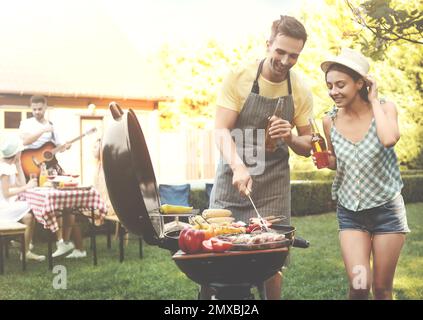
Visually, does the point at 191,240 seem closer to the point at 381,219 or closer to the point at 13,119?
the point at 381,219

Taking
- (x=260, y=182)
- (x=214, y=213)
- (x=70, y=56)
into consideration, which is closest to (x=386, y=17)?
(x=260, y=182)

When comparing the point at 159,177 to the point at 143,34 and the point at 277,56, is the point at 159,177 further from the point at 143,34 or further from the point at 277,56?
the point at 277,56

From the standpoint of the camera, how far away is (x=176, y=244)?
1878mm

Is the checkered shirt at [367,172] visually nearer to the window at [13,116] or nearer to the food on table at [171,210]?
the food on table at [171,210]

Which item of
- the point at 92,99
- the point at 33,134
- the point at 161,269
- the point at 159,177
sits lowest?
the point at 161,269

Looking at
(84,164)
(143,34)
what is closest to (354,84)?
(143,34)

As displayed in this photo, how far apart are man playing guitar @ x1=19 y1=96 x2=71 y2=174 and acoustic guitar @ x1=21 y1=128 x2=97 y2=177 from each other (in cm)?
2

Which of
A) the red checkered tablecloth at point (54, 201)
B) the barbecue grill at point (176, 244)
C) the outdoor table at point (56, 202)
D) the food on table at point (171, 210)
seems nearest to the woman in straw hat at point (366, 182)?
the barbecue grill at point (176, 244)

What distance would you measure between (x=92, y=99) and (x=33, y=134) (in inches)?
62.3

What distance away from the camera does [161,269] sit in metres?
4.62

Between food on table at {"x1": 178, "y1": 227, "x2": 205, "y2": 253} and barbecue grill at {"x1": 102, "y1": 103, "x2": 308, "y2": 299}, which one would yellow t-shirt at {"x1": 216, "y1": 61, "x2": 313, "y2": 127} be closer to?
barbecue grill at {"x1": 102, "y1": 103, "x2": 308, "y2": 299}

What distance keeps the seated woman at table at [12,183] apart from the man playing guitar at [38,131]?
0.22 metres

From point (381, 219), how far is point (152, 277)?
8.43ft

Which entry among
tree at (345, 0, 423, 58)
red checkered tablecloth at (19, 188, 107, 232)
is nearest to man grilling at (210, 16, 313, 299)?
tree at (345, 0, 423, 58)
